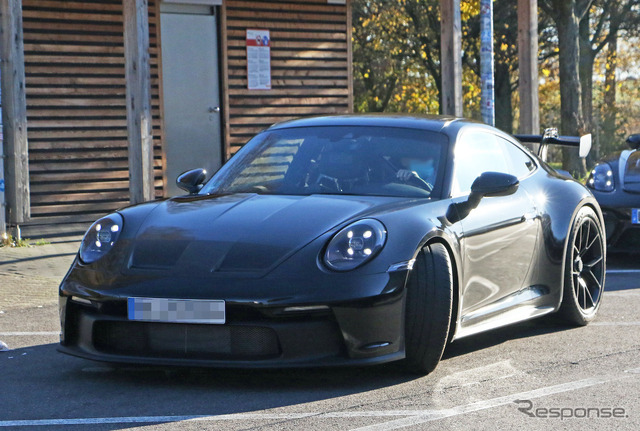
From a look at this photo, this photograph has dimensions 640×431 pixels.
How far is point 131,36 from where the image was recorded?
10.6 m

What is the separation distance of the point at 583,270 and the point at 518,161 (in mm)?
826

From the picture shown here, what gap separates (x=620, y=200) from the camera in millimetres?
9336

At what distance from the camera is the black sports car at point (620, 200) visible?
9.27 meters

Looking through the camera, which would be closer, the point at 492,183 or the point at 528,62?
the point at 492,183

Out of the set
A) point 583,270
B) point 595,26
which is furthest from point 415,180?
point 595,26

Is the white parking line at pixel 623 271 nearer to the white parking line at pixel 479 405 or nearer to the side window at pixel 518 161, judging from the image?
the side window at pixel 518 161

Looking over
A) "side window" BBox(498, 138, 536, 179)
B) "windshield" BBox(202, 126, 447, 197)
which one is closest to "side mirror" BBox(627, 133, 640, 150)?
"side window" BBox(498, 138, 536, 179)

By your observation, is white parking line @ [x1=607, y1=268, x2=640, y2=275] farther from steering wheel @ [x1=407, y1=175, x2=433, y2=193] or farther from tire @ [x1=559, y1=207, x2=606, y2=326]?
steering wheel @ [x1=407, y1=175, x2=433, y2=193]

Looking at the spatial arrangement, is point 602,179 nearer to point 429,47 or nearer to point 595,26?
point 429,47

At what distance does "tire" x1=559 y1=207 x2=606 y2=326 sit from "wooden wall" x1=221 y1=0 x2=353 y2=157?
779cm

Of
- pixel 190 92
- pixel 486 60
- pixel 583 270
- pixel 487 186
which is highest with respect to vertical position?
pixel 486 60

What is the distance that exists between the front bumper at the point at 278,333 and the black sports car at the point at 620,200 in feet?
16.9

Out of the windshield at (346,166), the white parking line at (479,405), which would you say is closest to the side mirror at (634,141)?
the windshield at (346,166)

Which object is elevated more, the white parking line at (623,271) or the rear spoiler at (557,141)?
the rear spoiler at (557,141)
